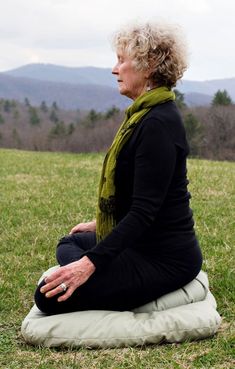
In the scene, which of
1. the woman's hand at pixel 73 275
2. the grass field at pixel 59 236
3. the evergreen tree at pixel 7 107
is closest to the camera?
the grass field at pixel 59 236

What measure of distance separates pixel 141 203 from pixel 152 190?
0.36 ft

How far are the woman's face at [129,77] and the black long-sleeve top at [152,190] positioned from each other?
27 cm

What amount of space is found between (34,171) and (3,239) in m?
6.06

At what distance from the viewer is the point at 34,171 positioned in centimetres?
1253

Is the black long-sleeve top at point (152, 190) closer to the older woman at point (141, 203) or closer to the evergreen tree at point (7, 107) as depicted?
the older woman at point (141, 203)

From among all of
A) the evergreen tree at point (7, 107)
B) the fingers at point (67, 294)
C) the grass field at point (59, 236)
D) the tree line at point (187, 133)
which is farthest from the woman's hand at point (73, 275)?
the evergreen tree at point (7, 107)

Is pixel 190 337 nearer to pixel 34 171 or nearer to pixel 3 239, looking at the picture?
pixel 3 239

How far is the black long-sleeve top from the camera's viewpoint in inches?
143

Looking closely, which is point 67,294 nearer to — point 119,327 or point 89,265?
point 89,265

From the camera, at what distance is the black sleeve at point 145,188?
3623 millimetres

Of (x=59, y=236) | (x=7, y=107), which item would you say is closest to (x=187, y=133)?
(x=59, y=236)

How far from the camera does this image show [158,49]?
3812 millimetres

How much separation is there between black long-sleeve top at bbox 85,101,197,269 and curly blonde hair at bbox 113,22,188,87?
23cm

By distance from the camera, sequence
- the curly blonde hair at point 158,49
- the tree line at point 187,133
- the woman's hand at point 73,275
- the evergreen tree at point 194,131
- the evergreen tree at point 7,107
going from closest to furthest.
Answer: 1. the woman's hand at point 73,275
2. the curly blonde hair at point 158,49
3. the evergreen tree at point 194,131
4. the tree line at point 187,133
5. the evergreen tree at point 7,107
